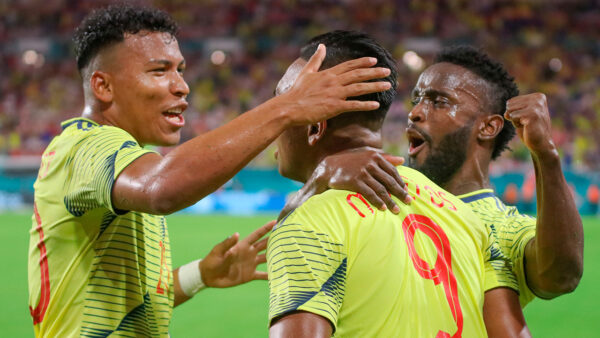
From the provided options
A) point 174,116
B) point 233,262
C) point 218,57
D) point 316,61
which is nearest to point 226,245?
point 233,262

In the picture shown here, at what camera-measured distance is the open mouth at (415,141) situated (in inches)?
147

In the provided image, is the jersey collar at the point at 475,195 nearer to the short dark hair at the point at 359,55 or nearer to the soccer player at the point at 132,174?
the soccer player at the point at 132,174

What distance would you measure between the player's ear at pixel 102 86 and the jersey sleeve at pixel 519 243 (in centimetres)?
199

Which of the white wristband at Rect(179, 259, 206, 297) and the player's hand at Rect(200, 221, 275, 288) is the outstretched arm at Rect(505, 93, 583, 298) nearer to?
the player's hand at Rect(200, 221, 275, 288)

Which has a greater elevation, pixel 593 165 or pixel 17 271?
pixel 593 165

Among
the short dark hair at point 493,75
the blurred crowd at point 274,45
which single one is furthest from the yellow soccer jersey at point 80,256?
the blurred crowd at point 274,45

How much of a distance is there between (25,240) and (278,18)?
59.1 ft

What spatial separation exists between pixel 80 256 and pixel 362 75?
1370mm

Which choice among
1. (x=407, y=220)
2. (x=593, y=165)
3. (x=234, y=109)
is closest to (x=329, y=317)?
(x=407, y=220)

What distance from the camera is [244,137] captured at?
2.01m

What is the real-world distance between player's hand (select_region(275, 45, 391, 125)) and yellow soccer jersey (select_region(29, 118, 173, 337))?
0.69 metres

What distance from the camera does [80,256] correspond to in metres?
2.51

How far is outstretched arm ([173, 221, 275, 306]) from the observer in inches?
134

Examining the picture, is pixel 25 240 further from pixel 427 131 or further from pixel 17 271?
pixel 427 131
